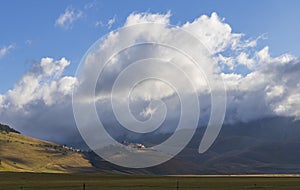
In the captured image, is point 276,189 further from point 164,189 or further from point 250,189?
point 164,189

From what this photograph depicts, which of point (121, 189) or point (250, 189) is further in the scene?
point (121, 189)

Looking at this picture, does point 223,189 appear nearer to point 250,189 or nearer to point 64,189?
point 250,189

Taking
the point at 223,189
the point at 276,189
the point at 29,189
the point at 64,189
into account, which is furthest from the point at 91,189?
the point at 276,189

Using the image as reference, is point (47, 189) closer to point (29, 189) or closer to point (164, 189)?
point (29, 189)

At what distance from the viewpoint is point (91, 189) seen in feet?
376

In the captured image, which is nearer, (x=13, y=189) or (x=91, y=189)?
(x=13, y=189)

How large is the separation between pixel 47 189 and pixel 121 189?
1959cm

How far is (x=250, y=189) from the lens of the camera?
112 m

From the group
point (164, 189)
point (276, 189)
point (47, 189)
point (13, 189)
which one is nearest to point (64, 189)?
point (47, 189)

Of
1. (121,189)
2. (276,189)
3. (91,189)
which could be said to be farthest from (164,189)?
(276,189)

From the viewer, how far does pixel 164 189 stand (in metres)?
118

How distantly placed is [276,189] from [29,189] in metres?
62.2

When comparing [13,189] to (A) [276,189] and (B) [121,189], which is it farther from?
(A) [276,189]

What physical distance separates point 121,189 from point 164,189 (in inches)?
463
